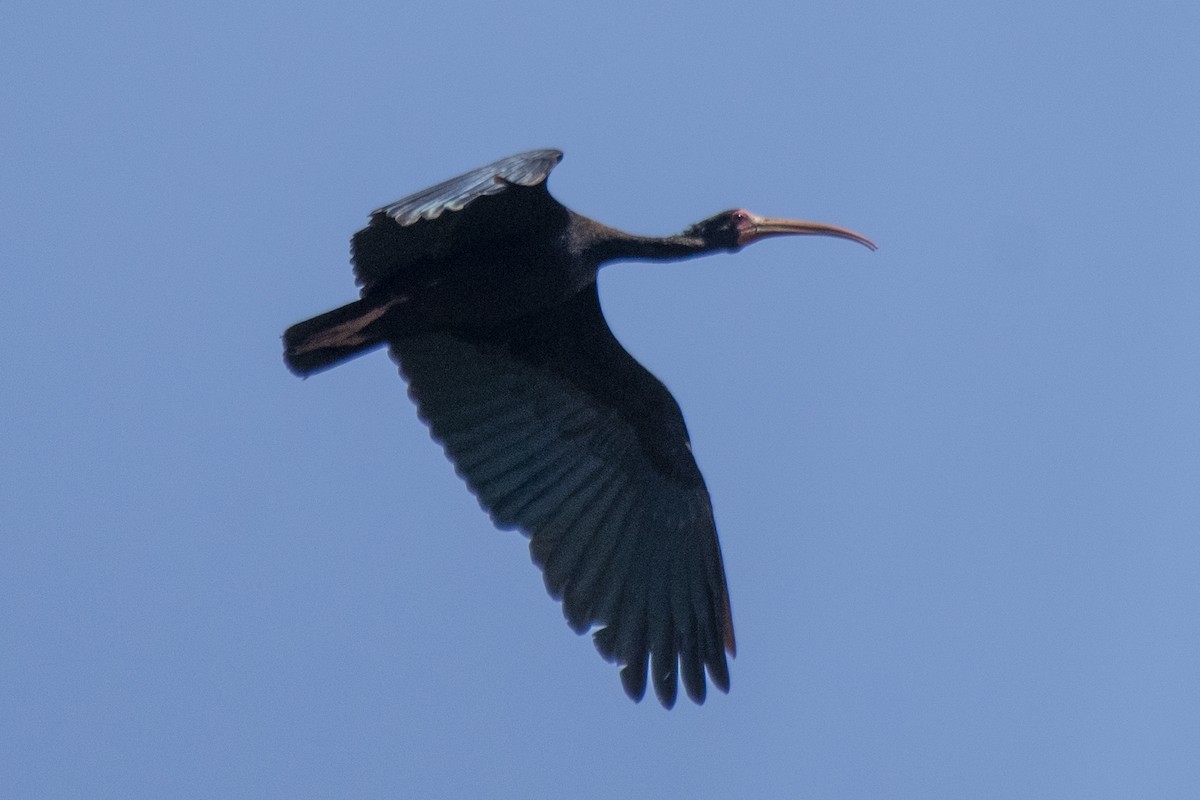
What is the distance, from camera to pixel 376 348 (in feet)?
36.8

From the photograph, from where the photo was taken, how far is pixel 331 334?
10.9 meters

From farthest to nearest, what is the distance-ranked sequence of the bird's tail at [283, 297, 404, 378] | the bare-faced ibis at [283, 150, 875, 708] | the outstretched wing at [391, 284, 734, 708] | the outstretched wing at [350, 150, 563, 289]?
1. the outstretched wing at [391, 284, 734, 708]
2. the bare-faced ibis at [283, 150, 875, 708]
3. the bird's tail at [283, 297, 404, 378]
4. the outstretched wing at [350, 150, 563, 289]

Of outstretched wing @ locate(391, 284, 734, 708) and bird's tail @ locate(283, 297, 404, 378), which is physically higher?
bird's tail @ locate(283, 297, 404, 378)

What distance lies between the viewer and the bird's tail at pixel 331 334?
10906mm

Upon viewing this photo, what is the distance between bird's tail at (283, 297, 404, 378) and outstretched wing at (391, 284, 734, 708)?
32.0 inches

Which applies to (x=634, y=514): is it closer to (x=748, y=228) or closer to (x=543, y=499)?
(x=543, y=499)

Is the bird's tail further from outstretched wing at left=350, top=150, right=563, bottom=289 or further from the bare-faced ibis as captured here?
outstretched wing at left=350, top=150, right=563, bottom=289

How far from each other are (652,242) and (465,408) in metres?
1.78

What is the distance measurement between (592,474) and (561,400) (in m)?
→ 0.59

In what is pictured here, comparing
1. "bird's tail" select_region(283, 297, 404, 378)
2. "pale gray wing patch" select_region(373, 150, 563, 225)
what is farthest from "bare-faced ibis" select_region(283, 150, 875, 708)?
"pale gray wing patch" select_region(373, 150, 563, 225)

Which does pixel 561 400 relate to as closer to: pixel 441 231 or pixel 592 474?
pixel 592 474

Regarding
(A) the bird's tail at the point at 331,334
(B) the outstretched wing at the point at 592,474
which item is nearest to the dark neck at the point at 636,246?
(B) the outstretched wing at the point at 592,474

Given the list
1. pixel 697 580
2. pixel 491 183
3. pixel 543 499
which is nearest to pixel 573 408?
pixel 543 499

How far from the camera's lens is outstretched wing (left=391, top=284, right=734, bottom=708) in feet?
38.3
